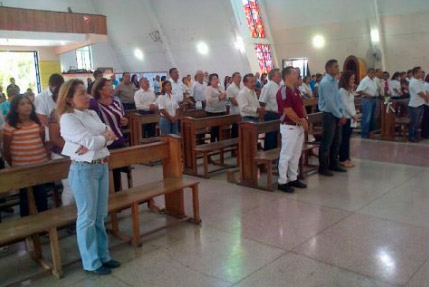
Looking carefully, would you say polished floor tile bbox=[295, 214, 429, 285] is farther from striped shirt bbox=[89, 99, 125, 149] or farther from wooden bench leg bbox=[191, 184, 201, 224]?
striped shirt bbox=[89, 99, 125, 149]

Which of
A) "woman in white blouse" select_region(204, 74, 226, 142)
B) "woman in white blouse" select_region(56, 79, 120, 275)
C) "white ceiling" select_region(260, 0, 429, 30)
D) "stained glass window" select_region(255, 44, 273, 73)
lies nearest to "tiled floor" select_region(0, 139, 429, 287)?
"woman in white blouse" select_region(56, 79, 120, 275)

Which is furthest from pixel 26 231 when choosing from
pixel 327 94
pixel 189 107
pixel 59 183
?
pixel 189 107

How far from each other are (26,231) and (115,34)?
20537mm

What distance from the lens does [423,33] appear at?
13477 mm

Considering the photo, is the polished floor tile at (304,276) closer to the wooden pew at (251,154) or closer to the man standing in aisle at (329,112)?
the wooden pew at (251,154)

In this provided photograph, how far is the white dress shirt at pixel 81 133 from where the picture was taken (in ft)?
9.58

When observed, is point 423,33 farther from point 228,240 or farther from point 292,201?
point 228,240

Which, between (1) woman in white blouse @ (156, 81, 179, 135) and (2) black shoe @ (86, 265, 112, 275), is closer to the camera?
(2) black shoe @ (86, 265, 112, 275)

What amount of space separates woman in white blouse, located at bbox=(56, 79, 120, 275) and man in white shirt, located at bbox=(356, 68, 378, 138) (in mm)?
7299

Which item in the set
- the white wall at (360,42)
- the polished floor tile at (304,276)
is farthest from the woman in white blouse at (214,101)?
the white wall at (360,42)

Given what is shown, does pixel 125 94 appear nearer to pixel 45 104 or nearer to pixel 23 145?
pixel 45 104

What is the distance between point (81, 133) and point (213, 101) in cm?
471

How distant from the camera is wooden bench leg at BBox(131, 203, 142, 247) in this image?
371 cm

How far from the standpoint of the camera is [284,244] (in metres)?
3.73
